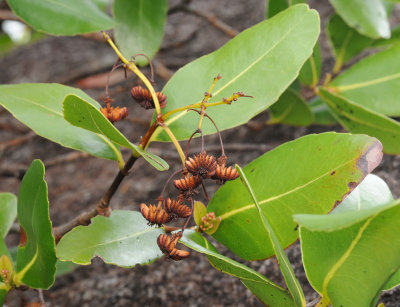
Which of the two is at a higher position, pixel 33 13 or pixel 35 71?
pixel 33 13

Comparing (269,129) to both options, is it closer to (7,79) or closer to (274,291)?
(274,291)

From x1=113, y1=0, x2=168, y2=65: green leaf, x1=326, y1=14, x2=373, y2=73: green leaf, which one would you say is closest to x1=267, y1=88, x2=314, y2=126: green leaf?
x1=326, y1=14, x2=373, y2=73: green leaf

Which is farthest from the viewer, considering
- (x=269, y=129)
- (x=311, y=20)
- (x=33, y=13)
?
(x=269, y=129)

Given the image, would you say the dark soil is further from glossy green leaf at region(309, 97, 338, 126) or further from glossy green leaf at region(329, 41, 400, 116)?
glossy green leaf at region(329, 41, 400, 116)

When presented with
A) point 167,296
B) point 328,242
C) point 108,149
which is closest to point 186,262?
point 167,296

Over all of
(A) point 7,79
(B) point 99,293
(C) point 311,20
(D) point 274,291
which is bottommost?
(A) point 7,79

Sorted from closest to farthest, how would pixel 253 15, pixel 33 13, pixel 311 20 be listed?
pixel 311 20 → pixel 33 13 → pixel 253 15

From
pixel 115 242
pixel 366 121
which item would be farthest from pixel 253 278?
pixel 366 121

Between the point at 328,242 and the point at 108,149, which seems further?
the point at 108,149
